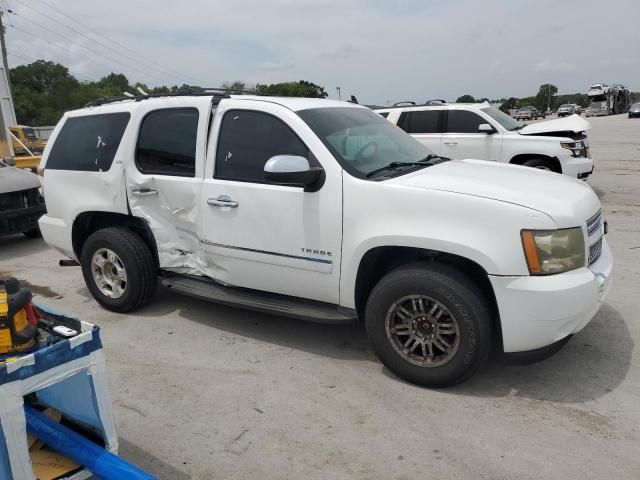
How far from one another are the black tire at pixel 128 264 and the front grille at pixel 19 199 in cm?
363

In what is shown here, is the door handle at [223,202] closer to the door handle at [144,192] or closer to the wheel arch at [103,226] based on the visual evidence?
the door handle at [144,192]

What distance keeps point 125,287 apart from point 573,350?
12.3 ft

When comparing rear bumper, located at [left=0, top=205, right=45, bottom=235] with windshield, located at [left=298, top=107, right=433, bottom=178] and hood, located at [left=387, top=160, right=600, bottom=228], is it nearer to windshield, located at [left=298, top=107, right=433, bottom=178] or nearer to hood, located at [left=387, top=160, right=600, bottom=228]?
windshield, located at [left=298, top=107, right=433, bottom=178]

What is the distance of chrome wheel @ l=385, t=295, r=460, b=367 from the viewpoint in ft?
11.1

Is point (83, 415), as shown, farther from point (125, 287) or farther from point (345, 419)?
point (125, 287)

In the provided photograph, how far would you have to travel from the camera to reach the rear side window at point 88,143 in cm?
482

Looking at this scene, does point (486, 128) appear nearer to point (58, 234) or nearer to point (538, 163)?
point (538, 163)

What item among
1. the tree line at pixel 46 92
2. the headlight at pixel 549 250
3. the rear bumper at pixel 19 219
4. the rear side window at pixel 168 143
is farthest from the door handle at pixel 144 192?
the tree line at pixel 46 92

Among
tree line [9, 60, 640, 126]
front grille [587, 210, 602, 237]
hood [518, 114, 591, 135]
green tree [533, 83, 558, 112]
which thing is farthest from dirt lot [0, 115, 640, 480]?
green tree [533, 83, 558, 112]

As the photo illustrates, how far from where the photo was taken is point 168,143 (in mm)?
4520

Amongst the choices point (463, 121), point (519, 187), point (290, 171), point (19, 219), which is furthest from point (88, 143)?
point (463, 121)

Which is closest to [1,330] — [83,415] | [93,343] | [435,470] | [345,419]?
[93,343]

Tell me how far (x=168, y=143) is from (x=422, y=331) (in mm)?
2603

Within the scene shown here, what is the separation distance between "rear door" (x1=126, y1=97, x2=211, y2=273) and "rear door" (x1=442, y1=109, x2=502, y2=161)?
22.5 ft
